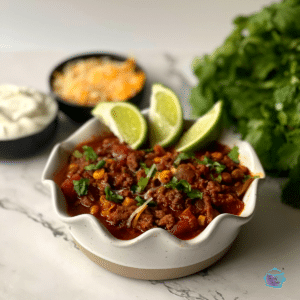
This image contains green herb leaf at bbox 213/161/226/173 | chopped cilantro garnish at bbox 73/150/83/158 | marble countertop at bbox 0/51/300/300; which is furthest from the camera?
chopped cilantro garnish at bbox 73/150/83/158

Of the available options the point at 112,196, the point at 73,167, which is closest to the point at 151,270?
the point at 112,196

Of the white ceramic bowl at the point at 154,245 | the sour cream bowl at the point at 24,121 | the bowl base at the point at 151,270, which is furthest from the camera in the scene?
the sour cream bowl at the point at 24,121

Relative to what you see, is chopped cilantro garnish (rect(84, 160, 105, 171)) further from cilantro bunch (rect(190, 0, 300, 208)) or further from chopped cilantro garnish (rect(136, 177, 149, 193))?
cilantro bunch (rect(190, 0, 300, 208))

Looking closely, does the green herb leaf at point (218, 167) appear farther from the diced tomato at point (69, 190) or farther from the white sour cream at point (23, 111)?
the white sour cream at point (23, 111)

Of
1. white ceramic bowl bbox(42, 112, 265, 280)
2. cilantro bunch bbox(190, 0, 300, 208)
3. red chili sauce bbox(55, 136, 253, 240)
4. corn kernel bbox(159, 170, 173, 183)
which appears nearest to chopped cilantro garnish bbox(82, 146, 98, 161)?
red chili sauce bbox(55, 136, 253, 240)

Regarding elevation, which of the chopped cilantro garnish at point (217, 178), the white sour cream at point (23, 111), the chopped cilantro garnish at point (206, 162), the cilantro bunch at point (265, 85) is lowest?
the white sour cream at point (23, 111)

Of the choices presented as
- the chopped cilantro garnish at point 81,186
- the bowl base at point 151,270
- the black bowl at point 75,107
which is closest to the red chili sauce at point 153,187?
the chopped cilantro garnish at point 81,186

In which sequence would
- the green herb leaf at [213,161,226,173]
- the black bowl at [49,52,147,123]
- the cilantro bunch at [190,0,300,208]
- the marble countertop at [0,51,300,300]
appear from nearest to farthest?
the marble countertop at [0,51,300,300] < the green herb leaf at [213,161,226,173] < the cilantro bunch at [190,0,300,208] < the black bowl at [49,52,147,123]
